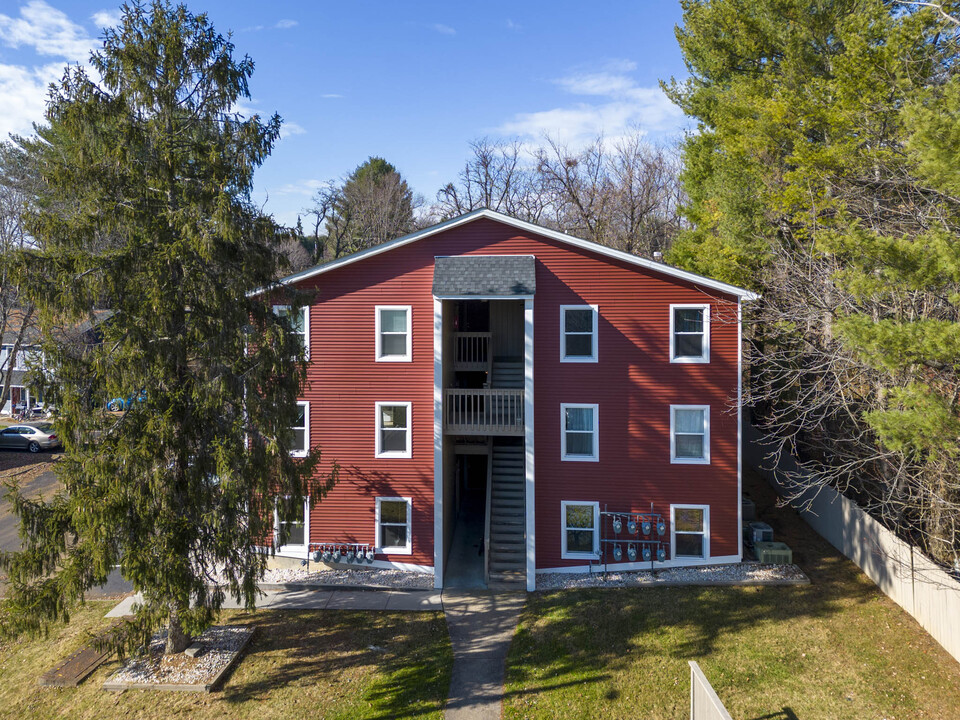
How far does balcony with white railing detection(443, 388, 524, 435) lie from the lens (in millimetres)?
15672

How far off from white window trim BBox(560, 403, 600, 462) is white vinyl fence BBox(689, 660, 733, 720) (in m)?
6.55

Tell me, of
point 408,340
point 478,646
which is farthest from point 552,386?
point 478,646

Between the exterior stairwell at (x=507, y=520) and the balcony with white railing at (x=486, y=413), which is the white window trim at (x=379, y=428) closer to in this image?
the balcony with white railing at (x=486, y=413)

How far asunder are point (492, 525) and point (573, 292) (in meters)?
7.03

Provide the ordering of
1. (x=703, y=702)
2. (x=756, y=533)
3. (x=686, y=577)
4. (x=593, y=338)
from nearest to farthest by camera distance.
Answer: (x=703, y=702), (x=686, y=577), (x=593, y=338), (x=756, y=533)

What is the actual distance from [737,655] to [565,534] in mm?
5186

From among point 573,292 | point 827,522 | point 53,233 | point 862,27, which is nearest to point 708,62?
point 862,27

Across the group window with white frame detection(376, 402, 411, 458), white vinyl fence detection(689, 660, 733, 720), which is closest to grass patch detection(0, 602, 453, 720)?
window with white frame detection(376, 402, 411, 458)

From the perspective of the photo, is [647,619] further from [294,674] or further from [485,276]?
[485,276]

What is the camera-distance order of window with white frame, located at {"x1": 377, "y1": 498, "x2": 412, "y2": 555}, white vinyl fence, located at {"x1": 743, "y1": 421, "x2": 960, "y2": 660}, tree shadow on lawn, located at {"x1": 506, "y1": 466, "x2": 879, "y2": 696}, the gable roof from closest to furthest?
white vinyl fence, located at {"x1": 743, "y1": 421, "x2": 960, "y2": 660}, tree shadow on lawn, located at {"x1": 506, "y1": 466, "x2": 879, "y2": 696}, the gable roof, window with white frame, located at {"x1": 377, "y1": 498, "x2": 412, "y2": 555}

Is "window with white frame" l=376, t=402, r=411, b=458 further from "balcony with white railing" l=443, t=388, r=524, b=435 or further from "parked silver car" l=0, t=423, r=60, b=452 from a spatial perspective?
"parked silver car" l=0, t=423, r=60, b=452

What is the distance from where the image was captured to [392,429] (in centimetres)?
1612

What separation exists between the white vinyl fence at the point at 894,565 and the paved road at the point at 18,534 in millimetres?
16084

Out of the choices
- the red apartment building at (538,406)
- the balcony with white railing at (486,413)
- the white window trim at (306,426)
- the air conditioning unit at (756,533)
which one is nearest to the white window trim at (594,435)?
the red apartment building at (538,406)
